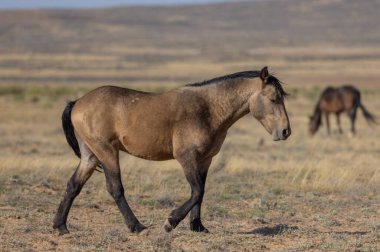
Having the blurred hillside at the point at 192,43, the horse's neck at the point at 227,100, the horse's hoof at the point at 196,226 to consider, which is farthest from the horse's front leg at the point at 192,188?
the blurred hillside at the point at 192,43

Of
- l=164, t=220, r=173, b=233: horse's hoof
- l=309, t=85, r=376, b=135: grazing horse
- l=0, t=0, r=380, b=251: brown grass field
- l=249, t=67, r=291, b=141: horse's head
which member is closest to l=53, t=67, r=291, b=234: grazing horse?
l=249, t=67, r=291, b=141: horse's head

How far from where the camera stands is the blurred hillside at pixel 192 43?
222 ft

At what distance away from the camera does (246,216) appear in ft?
31.5

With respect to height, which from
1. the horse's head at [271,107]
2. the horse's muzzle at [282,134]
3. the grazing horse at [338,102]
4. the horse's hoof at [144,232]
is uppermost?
the horse's head at [271,107]

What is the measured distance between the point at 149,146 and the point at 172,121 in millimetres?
336

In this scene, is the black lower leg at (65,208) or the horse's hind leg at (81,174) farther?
the horse's hind leg at (81,174)

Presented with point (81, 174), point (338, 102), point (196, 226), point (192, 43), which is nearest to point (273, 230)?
point (196, 226)

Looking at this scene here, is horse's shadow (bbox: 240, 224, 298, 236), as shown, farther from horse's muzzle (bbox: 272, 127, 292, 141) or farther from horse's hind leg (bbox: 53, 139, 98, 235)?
horse's hind leg (bbox: 53, 139, 98, 235)

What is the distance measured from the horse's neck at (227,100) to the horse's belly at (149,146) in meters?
0.53

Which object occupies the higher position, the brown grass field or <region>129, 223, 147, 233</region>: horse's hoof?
<region>129, 223, 147, 233</region>: horse's hoof

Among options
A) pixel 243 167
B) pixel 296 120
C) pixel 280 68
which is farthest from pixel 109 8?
pixel 243 167

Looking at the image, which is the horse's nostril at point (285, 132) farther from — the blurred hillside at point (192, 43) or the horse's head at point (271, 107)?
the blurred hillside at point (192, 43)

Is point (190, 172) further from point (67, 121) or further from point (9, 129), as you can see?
point (9, 129)

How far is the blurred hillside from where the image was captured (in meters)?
67.6
